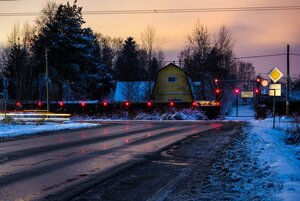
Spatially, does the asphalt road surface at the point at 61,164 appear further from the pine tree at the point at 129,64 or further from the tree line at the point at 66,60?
the pine tree at the point at 129,64

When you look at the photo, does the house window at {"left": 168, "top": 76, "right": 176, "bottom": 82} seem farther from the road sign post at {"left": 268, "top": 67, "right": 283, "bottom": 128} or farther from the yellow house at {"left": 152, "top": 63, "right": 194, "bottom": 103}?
the road sign post at {"left": 268, "top": 67, "right": 283, "bottom": 128}

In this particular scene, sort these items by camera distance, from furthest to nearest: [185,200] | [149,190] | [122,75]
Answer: [122,75] → [149,190] → [185,200]

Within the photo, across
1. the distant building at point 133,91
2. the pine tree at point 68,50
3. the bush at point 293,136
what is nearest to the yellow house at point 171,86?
the distant building at point 133,91

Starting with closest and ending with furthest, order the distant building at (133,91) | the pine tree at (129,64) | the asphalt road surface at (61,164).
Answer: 1. the asphalt road surface at (61,164)
2. the distant building at (133,91)
3. the pine tree at (129,64)

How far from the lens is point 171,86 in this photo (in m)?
75.1

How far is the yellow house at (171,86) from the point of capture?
74625mm

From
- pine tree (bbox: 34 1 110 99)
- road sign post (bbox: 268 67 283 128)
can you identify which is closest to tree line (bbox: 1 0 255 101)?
pine tree (bbox: 34 1 110 99)

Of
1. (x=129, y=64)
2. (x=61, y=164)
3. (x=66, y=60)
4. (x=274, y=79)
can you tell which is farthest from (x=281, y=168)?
(x=129, y=64)

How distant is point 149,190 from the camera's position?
8711mm

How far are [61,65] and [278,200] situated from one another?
55.5m

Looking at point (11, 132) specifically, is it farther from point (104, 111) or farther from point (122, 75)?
point (122, 75)

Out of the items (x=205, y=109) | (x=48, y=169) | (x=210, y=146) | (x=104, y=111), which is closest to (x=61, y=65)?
(x=104, y=111)

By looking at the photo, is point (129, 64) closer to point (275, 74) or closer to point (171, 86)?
point (171, 86)

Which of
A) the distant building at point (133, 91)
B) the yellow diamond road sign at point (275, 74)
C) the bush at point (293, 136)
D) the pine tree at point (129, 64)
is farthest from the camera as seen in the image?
the pine tree at point (129, 64)
